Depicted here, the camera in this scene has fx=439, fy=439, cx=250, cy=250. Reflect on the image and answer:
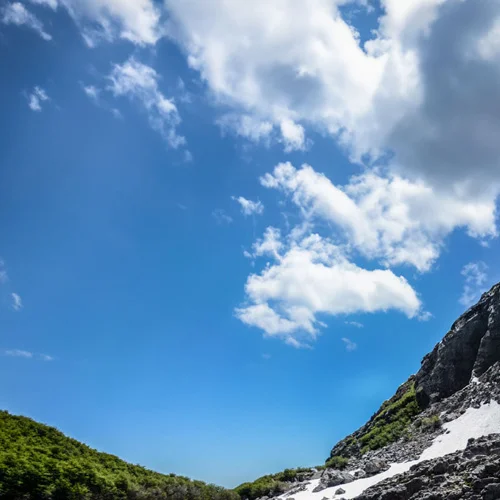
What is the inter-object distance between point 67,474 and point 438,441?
42.2 m

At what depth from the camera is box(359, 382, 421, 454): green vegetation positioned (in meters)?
74.2

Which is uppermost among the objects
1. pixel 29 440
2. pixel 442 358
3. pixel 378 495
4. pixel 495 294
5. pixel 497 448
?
pixel 495 294

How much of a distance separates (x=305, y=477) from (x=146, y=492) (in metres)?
25.0

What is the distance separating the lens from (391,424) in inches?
3273

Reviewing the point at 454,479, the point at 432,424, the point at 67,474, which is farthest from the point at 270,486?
the point at 454,479

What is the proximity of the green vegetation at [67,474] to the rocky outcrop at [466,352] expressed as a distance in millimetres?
39617

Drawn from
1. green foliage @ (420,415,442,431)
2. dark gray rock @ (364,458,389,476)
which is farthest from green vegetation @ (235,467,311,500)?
green foliage @ (420,415,442,431)

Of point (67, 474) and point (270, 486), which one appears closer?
point (67, 474)

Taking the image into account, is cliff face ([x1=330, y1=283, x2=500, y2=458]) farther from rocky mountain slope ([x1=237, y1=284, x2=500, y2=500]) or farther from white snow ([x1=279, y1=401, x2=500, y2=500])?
white snow ([x1=279, y1=401, x2=500, y2=500])

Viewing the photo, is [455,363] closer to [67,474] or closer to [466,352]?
[466,352]

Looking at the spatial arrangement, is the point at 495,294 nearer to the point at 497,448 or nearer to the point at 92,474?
the point at 497,448

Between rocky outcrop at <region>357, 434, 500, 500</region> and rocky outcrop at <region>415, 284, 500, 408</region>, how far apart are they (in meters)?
32.6

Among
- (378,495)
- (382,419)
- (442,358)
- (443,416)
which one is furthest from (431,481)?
(382,419)

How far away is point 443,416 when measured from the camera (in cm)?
6219
